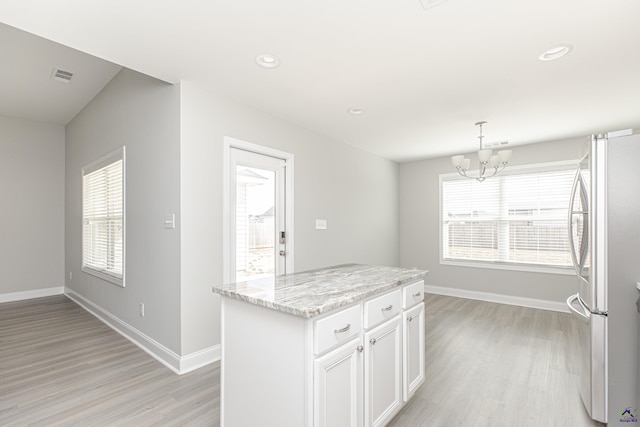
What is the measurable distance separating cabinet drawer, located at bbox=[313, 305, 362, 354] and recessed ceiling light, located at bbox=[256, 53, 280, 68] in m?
1.91

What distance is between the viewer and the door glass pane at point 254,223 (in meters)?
3.24

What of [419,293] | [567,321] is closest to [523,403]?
[419,293]

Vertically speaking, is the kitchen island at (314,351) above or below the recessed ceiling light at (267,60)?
below

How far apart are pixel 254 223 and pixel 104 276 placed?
7.06ft

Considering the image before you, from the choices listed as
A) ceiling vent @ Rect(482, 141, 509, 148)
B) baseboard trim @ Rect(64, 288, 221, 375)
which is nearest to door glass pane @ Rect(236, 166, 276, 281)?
baseboard trim @ Rect(64, 288, 221, 375)

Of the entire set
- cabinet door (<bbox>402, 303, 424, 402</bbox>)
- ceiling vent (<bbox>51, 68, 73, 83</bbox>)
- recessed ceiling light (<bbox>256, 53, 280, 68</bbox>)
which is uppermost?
ceiling vent (<bbox>51, 68, 73, 83</bbox>)

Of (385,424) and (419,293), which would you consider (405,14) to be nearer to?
(419,293)

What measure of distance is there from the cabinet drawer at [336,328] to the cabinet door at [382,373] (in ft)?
0.50

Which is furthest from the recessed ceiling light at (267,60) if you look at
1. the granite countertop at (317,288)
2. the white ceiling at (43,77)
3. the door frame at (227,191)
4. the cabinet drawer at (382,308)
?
the white ceiling at (43,77)

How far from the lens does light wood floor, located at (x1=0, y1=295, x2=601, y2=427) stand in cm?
208

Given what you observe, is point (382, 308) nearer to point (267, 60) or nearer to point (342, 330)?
point (342, 330)

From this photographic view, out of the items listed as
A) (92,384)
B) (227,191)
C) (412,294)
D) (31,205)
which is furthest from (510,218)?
(31,205)

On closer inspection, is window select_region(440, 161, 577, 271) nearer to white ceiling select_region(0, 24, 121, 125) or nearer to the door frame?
the door frame

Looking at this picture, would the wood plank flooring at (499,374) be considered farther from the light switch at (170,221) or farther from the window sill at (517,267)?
the light switch at (170,221)
